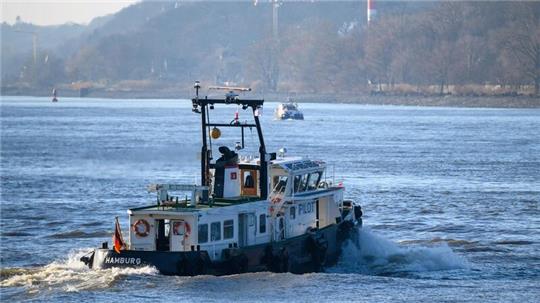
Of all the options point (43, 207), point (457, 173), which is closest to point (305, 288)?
point (43, 207)

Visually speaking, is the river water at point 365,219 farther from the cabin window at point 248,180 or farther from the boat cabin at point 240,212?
the cabin window at point 248,180

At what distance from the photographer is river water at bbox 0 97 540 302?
139 ft

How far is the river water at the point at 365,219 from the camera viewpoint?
139 ft

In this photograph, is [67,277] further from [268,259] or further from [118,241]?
[268,259]

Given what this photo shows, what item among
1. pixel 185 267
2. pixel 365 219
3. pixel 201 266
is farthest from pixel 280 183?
pixel 365 219

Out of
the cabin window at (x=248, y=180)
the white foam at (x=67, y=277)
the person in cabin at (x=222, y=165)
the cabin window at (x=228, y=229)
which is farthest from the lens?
the cabin window at (x=248, y=180)

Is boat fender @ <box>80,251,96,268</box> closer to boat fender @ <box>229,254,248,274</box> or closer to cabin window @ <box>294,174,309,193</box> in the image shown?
boat fender @ <box>229,254,248,274</box>

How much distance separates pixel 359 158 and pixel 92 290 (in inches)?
2107

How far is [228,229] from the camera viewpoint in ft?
144

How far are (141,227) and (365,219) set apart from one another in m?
18.7

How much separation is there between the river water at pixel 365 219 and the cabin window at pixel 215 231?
1.35 meters

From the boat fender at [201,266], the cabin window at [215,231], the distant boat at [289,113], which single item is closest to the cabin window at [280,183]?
the cabin window at [215,231]

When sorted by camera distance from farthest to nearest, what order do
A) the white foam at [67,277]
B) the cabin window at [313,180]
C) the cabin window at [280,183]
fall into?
the cabin window at [313,180]
the cabin window at [280,183]
the white foam at [67,277]

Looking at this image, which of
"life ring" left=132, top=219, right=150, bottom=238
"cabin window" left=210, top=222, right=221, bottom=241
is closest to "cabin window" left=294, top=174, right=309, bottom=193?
"cabin window" left=210, top=222, right=221, bottom=241
